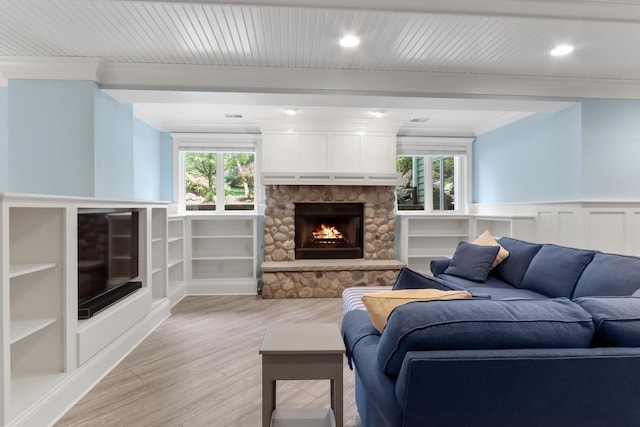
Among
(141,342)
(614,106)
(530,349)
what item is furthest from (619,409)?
(614,106)

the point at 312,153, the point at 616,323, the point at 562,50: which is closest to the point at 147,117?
the point at 312,153

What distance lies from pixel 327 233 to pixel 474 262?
2455 mm

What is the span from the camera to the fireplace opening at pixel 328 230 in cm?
518

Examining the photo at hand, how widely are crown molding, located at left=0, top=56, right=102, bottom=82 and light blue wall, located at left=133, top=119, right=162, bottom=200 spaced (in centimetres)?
126

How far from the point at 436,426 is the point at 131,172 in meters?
3.89

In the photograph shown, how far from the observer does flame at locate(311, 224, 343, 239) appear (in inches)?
210

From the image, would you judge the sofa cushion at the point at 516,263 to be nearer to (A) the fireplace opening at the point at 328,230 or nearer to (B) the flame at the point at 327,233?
(A) the fireplace opening at the point at 328,230

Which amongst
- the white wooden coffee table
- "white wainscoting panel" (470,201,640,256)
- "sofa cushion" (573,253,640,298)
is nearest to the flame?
"white wainscoting panel" (470,201,640,256)

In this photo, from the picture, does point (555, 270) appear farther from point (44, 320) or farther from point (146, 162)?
point (146, 162)

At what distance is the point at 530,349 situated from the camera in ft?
3.68

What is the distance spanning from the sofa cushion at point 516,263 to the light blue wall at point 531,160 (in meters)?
1.04

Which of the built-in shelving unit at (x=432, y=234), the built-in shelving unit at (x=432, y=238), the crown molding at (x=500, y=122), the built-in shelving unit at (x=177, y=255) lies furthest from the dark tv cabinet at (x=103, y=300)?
the crown molding at (x=500, y=122)

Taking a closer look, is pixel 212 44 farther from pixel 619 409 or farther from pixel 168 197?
pixel 619 409

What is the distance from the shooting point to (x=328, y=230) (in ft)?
17.7
